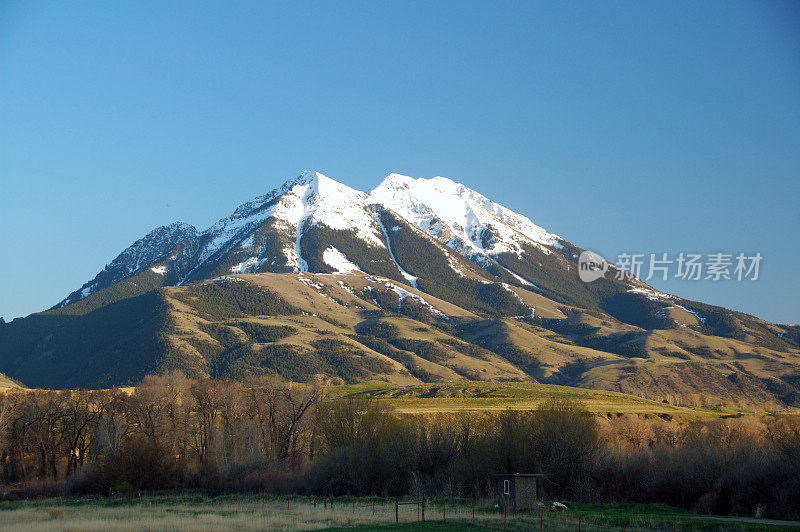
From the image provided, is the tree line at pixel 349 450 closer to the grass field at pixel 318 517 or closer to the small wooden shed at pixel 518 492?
the small wooden shed at pixel 518 492

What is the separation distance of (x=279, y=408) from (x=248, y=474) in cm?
2173

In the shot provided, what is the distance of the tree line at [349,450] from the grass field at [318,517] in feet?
22.5

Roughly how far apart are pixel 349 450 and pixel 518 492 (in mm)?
30753

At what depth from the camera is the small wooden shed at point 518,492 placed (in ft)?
185

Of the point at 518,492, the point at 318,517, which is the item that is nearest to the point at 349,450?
the point at 318,517

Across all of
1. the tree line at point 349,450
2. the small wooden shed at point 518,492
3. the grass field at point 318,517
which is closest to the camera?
the grass field at point 318,517

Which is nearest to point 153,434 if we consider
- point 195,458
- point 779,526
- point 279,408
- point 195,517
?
point 195,458

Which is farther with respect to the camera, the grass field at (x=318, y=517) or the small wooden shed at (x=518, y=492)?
the small wooden shed at (x=518, y=492)

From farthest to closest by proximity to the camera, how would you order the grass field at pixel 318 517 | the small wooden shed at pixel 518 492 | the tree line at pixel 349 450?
the tree line at pixel 349 450 < the small wooden shed at pixel 518 492 < the grass field at pixel 318 517

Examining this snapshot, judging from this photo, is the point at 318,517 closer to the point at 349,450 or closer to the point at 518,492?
the point at 518,492

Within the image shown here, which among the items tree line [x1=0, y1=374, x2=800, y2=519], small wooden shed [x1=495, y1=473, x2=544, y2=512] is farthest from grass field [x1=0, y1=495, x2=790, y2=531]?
tree line [x1=0, y1=374, x2=800, y2=519]

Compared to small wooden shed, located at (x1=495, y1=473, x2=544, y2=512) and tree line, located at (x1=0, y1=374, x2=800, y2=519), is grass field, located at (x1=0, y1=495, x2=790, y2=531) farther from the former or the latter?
tree line, located at (x1=0, y1=374, x2=800, y2=519)

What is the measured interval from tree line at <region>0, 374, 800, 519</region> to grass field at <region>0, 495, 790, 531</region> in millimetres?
Result: 6872

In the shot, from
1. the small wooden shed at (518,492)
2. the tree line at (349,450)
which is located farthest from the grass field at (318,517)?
the tree line at (349,450)
